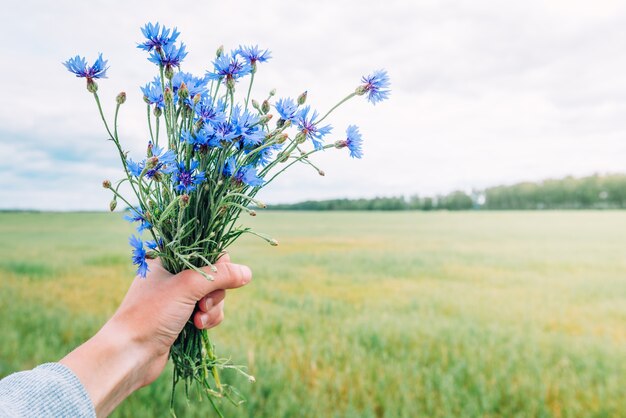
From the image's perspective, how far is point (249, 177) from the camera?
1.23 metres

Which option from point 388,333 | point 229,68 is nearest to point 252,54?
point 229,68

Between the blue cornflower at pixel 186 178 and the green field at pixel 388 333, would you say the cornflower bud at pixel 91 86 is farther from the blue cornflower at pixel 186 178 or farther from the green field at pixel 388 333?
the green field at pixel 388 333

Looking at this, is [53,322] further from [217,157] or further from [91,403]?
[217,157]

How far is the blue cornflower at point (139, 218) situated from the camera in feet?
4.36

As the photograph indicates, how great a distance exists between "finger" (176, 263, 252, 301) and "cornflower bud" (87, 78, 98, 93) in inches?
21.7

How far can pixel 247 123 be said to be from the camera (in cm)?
121

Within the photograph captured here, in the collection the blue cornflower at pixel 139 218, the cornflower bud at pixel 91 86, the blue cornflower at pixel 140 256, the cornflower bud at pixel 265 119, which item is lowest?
the blue cornflower at pixel 140 256

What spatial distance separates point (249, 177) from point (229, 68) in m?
0.31

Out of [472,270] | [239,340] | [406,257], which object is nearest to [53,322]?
[239,340]

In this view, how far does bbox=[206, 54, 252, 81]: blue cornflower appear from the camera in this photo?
1.29 metres

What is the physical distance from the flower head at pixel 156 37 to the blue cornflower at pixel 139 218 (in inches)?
16.8

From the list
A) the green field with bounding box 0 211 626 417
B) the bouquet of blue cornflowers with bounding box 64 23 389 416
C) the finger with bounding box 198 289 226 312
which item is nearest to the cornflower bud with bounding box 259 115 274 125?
the bouquet of blue cornflowers with bounding box 64 23 389 416

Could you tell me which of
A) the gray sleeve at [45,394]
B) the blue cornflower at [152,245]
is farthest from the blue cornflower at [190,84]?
the gray sleeve at [45,394]

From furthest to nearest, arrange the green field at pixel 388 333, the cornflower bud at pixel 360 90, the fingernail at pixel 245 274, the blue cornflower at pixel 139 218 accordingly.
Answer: the green field at pixel 388 333
the fingernail at pixel 245 274
the blue cornflower at pixel 139 218
the cornflower bud at pixel 360 90
